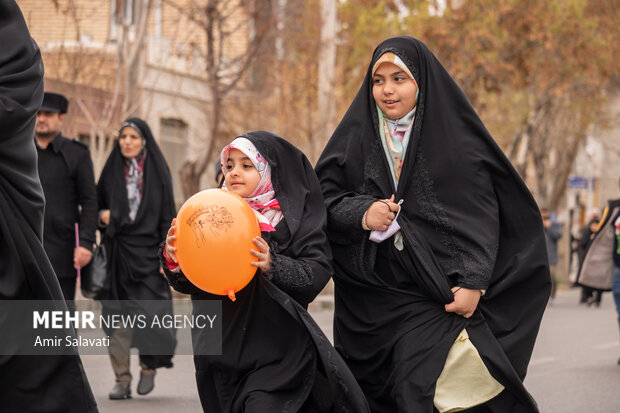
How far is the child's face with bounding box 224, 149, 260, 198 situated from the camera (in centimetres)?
470

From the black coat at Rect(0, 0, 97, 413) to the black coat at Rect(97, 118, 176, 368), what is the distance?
3.48m

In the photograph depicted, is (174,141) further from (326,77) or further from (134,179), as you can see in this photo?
(134,179)

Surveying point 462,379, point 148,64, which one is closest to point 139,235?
point 462,379

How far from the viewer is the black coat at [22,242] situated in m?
4.34

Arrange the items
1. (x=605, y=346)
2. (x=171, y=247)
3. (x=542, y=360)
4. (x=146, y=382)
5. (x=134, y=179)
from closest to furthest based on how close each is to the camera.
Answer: (x=171, y=247)
(x=146, y=382)
(x=134, y=179)
(x=542, y=360)
(x=605, y=346)

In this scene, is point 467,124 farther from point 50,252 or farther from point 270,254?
point 50,252

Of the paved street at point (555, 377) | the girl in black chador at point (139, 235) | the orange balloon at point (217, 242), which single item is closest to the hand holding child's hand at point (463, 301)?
the orange balloon at point (217, 242)

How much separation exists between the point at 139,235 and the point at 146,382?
1051 mm

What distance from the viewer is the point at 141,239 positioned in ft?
26.5

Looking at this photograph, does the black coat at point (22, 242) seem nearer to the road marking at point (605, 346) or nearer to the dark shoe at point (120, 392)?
the dark shoe at point (120, 392)

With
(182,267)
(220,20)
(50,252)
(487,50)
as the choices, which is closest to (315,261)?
(182,267)

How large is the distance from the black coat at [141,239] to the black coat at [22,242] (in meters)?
3.48

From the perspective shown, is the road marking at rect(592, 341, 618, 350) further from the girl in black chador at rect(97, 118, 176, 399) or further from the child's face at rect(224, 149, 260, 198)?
the child's face at rect(224, 149, 260, 198)

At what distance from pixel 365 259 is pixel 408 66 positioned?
875 mm
